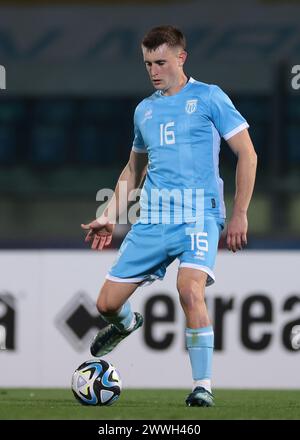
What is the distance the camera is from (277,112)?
9.41 metres

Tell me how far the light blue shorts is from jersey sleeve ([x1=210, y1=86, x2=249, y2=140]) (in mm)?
390

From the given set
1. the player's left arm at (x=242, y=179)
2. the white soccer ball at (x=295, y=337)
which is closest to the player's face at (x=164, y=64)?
the player's left arm at (x=242, y=179)

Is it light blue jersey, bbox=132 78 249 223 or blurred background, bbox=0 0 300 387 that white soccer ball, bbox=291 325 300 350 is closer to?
blurred background, bbox=0 0 300 387

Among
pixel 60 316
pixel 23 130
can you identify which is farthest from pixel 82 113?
pixel 60 316

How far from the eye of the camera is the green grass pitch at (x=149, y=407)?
4.96 m

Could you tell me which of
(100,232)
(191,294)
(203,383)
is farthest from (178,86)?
(203,383)

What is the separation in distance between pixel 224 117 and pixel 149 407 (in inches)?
A: 51.0

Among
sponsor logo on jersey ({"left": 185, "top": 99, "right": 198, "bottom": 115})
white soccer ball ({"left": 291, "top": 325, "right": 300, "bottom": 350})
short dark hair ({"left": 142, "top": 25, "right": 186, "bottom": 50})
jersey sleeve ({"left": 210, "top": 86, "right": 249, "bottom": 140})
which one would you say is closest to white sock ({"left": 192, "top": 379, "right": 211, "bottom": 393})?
jersey sleeve ({"left": 210, "top": 86, "right": 249, "bottom": 140})

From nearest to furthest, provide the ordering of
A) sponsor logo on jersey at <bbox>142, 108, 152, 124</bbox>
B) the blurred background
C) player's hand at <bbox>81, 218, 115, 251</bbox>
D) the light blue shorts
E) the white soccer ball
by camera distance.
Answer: the light blue shorts < sponsor logo on jersey at <bbox>142, 108, 152, 124</bbox> < player's hand at <bbox>81, 218, 115, 251</bbox> < the white soccer ball < the blurred background

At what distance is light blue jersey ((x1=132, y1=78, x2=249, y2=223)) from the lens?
5523 millimetres

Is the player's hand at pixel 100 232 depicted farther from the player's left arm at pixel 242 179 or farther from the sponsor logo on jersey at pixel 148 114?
the player's left arm at pixel 242 179

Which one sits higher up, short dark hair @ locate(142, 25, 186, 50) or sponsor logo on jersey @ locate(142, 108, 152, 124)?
short dark hair @ locate(142, 25, 186, 50)

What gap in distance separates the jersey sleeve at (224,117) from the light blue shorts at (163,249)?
39 cm

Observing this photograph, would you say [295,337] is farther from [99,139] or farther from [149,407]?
[99,139]
